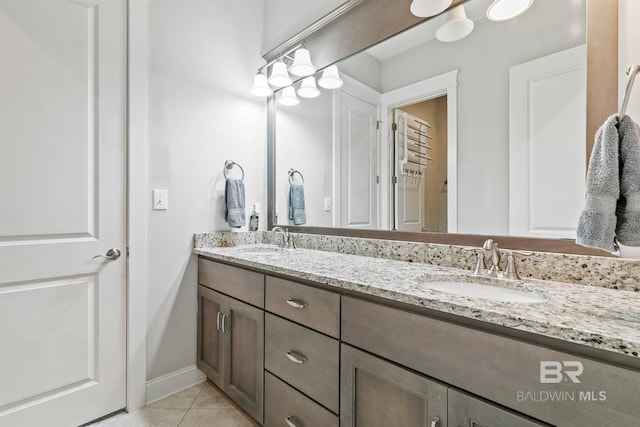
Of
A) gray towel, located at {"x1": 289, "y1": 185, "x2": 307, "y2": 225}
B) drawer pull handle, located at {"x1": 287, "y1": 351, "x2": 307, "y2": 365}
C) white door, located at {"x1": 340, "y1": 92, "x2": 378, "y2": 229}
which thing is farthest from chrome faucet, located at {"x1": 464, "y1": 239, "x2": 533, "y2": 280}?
gray towel, located at {"x1": 289, "y1": 185, "x2": 307, "y2": 225}

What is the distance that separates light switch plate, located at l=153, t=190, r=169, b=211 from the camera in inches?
67.5

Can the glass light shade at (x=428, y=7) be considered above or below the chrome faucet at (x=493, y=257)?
above

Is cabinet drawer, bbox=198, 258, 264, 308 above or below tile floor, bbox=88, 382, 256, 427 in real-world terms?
above

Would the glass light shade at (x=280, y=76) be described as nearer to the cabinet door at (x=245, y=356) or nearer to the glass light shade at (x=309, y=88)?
the glass light shade at (x=309, y=88)

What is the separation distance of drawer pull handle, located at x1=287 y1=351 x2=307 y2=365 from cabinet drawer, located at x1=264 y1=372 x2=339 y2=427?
124mm

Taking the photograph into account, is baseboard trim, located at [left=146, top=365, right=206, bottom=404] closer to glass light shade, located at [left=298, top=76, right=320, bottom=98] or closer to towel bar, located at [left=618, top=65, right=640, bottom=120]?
glass light shade, located at [left=298, top=76, right=320, bottom=98]

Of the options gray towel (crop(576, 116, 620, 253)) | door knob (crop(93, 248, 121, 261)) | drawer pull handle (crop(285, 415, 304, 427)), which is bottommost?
drawer pull handle (crop(285, 415, 304, 427))

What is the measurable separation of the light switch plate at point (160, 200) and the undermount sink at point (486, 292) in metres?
1.49

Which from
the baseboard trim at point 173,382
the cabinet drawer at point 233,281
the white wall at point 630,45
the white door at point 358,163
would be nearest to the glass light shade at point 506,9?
the white wall at point 630,45

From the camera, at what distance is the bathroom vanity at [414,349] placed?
61cm

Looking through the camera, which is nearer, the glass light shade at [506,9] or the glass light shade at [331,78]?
the glass light shade at [506,9]

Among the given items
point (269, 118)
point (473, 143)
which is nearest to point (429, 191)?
point (473, 143)

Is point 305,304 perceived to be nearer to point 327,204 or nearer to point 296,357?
point 296,357

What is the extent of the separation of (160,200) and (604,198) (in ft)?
6.24
